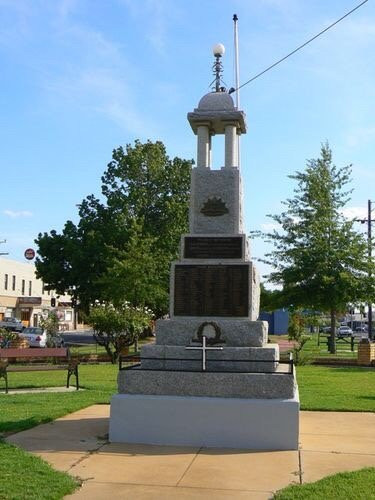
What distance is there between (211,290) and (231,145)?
2568mm

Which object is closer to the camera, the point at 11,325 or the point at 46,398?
the point at 46,398

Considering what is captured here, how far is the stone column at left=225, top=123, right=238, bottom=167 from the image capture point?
10461mm

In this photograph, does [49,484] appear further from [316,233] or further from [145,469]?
[316,233]

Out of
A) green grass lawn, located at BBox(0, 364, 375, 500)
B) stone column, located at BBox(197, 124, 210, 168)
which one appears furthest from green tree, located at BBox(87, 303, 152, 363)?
stone column, located at BBox(197, 124, 210, 168)

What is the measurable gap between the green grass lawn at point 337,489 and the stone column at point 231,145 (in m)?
5.56

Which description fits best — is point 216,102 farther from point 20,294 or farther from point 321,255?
point 20,294

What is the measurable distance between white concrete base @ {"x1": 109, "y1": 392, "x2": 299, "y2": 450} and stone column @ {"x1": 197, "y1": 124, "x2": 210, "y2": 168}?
4.15 metres

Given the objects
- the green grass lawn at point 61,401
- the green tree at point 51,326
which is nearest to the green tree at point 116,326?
the green grass lawn at point 61,401

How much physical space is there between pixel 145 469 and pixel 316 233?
22.3 m

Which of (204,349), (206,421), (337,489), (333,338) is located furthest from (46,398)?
(333,338)

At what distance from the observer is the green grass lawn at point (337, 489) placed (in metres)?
5.63

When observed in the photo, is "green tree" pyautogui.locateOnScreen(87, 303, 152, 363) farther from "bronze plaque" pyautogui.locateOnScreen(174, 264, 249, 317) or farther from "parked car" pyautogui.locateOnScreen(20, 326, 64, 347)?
"bronze plaque" pyautogui.locateOnScreen(174, 264, 249, 317)

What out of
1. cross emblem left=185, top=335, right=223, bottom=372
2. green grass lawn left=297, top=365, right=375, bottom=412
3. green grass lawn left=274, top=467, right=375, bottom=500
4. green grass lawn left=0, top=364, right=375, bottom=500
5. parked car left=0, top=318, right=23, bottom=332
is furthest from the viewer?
parked car left=0, top=318, right=23, bottom=332

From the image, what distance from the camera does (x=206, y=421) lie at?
819cm
